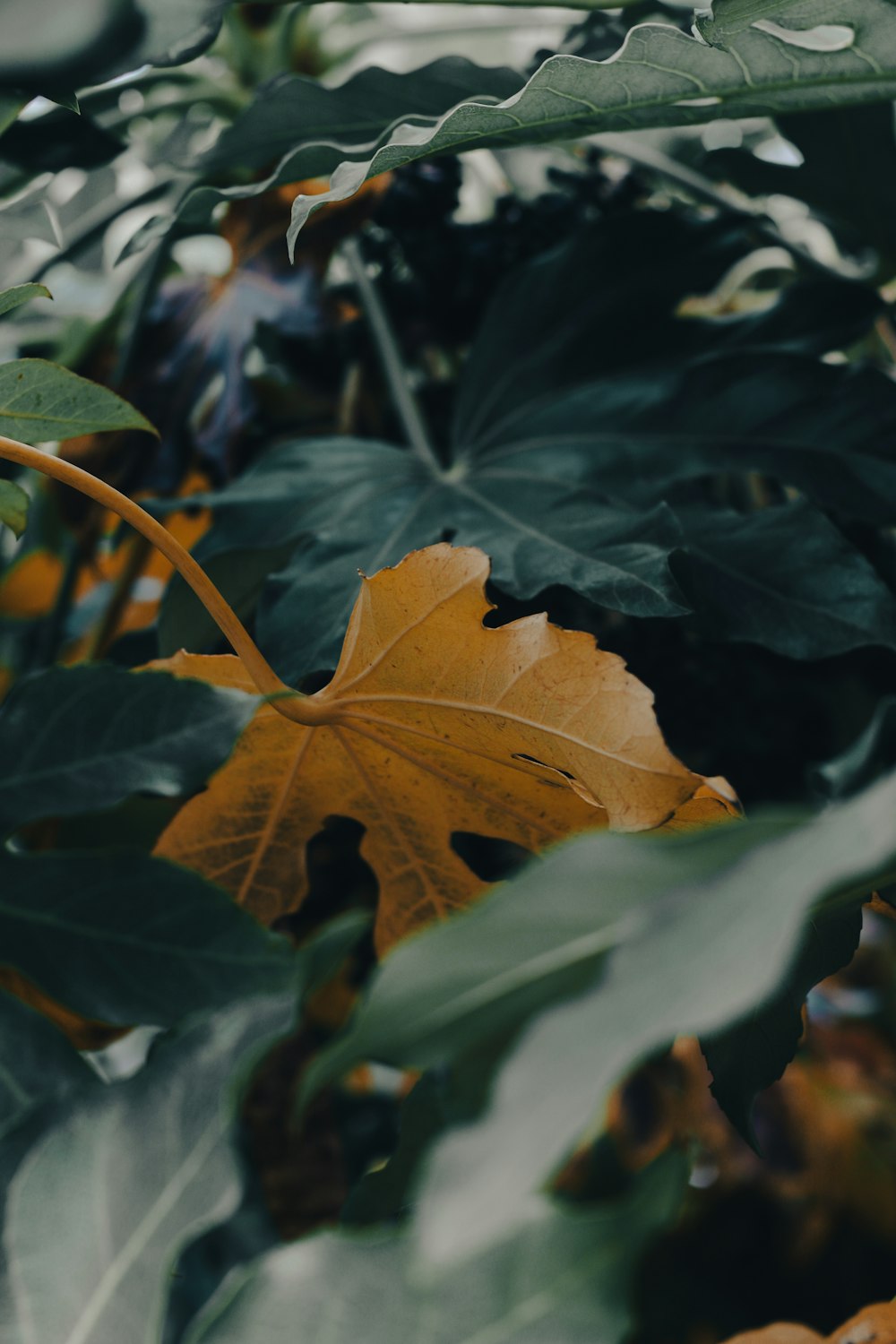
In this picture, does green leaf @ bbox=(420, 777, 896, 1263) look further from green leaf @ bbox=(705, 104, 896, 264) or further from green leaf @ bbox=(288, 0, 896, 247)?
green leaf @ bbox=(705, 104, 896, 264)

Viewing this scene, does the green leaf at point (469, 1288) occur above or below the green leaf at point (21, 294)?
below

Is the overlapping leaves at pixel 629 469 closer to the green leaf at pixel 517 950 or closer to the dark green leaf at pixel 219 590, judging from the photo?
the dark green leaf at pixel 219 590

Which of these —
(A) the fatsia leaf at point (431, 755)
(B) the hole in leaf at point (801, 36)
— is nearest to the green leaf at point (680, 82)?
(B) the hole in leaf at point (801, 36)

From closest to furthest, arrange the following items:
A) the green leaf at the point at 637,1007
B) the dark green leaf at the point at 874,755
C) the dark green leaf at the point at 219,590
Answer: the green leaf at the point at 637,1007, the dark green leaf at the point at 874,755, the dark green leaf at the point at 219,590

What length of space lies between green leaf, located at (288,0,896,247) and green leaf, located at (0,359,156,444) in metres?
0.06

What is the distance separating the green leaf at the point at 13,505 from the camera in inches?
10.7

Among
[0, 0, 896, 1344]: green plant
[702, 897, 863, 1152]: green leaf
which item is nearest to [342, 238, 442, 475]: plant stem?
[0, 0, 896, 1344]: green plant

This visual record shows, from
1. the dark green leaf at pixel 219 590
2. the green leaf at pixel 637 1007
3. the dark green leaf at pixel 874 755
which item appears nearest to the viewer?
the green leaf at pixel 637 1007

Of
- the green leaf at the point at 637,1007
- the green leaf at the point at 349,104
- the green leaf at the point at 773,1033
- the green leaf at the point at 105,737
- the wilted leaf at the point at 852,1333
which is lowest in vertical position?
the wilted leaf at the point at 852,1333

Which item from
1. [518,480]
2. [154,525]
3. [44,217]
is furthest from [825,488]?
[44,217]

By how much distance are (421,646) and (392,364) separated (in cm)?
24

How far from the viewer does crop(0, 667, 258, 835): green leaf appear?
0.67 ft

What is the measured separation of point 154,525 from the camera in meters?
0.24

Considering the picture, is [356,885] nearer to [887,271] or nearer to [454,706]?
[454,706]
